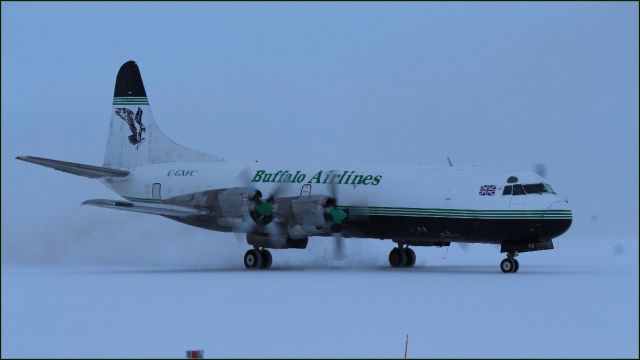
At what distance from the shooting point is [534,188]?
31.7m

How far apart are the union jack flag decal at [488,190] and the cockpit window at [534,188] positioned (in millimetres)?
958

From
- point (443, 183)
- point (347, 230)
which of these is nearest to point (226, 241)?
point (347, 230)

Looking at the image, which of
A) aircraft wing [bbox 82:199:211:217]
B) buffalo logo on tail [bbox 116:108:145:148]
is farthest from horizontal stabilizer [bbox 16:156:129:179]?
aircraft wing [bbox 82:199:211:217]

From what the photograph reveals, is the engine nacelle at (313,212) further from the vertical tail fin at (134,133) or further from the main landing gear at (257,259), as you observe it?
Answer: the vertical tail fin at (134,133)

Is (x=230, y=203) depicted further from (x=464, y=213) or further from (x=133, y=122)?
(x=133, y=122)

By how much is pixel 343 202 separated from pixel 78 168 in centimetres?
967

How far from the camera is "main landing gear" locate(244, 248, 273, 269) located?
35406 mm

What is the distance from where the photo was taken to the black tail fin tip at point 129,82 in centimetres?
4234

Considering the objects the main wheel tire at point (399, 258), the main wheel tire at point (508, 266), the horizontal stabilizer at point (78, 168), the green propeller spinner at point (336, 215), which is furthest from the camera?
the main wheel tire at point (399, 258)

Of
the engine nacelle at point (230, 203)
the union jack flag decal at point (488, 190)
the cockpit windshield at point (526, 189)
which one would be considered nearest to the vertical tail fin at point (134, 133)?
the engine nacelle at point (230, 203)

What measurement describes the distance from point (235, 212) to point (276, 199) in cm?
138

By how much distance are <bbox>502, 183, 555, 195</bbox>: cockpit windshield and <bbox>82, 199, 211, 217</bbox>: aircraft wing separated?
9998 millimetres

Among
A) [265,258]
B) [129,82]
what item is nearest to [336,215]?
[265,258]

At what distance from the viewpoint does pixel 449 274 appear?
32406 millimetres
